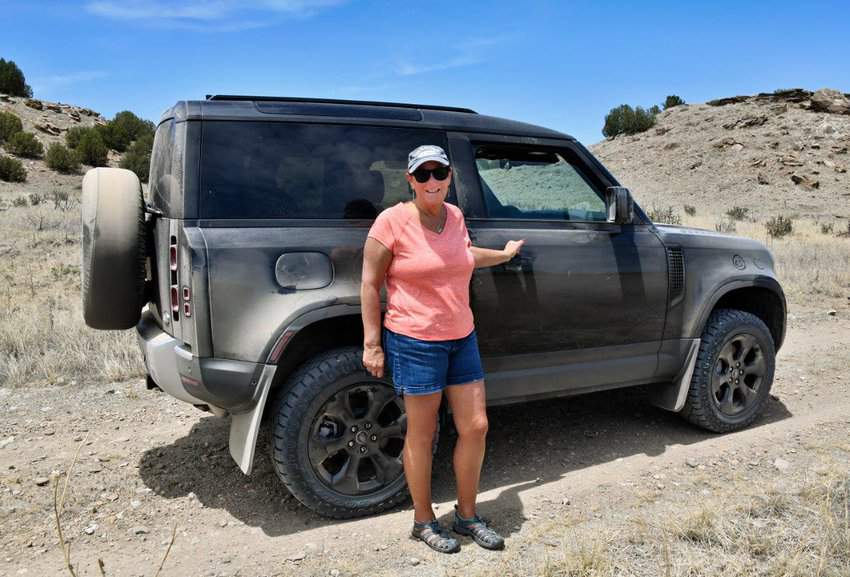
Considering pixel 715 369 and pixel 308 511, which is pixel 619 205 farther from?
pixel 308 511

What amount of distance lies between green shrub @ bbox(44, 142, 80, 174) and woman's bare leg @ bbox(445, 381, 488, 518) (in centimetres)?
3445

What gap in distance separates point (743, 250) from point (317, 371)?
3.29 meters

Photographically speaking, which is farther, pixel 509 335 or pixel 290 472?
pixel 509 335

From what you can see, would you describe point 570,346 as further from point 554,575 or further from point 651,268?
point 554,575

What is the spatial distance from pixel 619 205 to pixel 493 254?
1.09 metres

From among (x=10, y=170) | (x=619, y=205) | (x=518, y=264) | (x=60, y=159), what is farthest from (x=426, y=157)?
(x=60, y=159)

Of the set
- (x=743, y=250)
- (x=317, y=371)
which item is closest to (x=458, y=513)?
(x=317, y=371)

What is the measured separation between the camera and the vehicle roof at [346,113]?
348cm

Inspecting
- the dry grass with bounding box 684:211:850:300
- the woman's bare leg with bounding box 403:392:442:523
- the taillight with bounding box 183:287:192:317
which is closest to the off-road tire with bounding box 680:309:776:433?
the woman's bare leg with bounding box 403:392:442:523

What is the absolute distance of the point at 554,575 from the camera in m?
2.93

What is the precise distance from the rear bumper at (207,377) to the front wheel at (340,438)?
217 millimetres

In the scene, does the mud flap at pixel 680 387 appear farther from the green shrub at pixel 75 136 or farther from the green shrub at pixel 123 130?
the green shrub at pixel 123 130

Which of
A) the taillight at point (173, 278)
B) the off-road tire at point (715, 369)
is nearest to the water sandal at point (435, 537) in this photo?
the taillight at point (173, 278)

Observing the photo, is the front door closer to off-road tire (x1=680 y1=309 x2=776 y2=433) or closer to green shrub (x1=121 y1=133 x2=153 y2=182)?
off-road tire (x1=680 y1=309 x2=776 y2=433)
